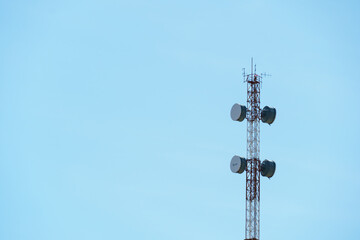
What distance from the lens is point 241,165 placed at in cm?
19775

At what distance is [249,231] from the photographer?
19675 cm

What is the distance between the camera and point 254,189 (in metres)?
198

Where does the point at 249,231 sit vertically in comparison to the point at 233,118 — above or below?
below

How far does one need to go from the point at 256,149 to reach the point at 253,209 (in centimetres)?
724

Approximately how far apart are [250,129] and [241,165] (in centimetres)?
477

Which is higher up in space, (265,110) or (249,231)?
(265,110)

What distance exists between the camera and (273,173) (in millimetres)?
197500

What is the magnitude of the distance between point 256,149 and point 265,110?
15.6ft

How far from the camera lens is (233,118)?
19988cm

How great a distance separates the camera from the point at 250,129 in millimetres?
199625

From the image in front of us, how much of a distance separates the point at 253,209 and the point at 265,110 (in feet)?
39.0

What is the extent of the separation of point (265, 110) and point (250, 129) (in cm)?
291

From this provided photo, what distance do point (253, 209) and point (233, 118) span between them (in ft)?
36.8
